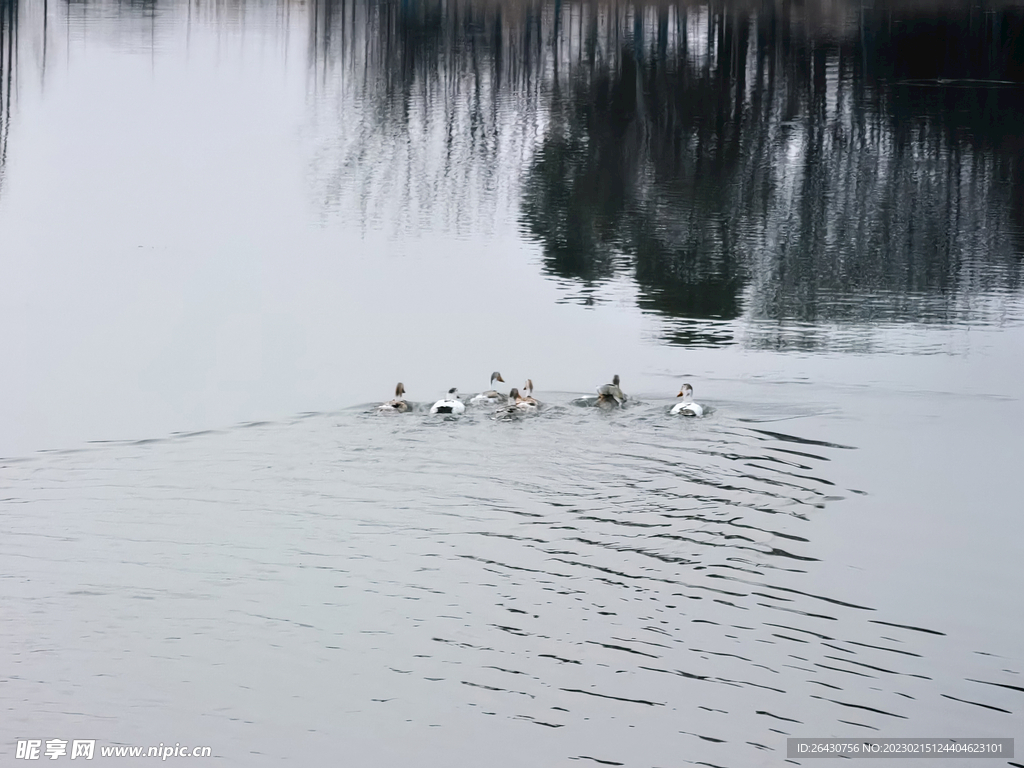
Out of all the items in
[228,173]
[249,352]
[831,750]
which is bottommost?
[831,750]

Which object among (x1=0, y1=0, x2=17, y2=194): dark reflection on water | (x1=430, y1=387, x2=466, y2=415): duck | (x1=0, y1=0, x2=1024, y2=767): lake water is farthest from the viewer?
(x1=0, y1=0, x2=17, y2=194): dark reflection on water

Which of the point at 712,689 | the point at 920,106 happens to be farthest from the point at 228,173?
the point at 712,689

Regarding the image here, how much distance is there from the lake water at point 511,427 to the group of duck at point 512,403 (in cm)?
23

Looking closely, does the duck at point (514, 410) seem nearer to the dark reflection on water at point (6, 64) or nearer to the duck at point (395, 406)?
the duck at point (395, 406)

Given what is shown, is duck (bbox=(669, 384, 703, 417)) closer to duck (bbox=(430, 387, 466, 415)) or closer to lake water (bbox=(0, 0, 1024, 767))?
lake water (bbox=(0, 0, 1024, 767))

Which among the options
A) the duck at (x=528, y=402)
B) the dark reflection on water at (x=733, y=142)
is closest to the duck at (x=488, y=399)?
the duck at (x=528, y=402)

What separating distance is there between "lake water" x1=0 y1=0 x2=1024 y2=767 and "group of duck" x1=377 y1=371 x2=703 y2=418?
0.23m

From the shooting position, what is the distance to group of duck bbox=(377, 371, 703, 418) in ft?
53.4

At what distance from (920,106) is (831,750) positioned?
101ft

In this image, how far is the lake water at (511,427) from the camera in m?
10.5

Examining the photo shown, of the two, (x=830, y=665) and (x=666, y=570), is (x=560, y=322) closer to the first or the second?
(x=666, y=570)

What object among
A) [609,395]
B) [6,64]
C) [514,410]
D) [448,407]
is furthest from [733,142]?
[6,64]

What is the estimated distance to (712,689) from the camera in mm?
10383

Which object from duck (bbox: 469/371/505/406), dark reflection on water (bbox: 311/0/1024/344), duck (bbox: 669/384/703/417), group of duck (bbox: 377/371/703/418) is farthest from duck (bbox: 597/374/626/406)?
dark reflection on water (bbox: 311/0/1024/344)
